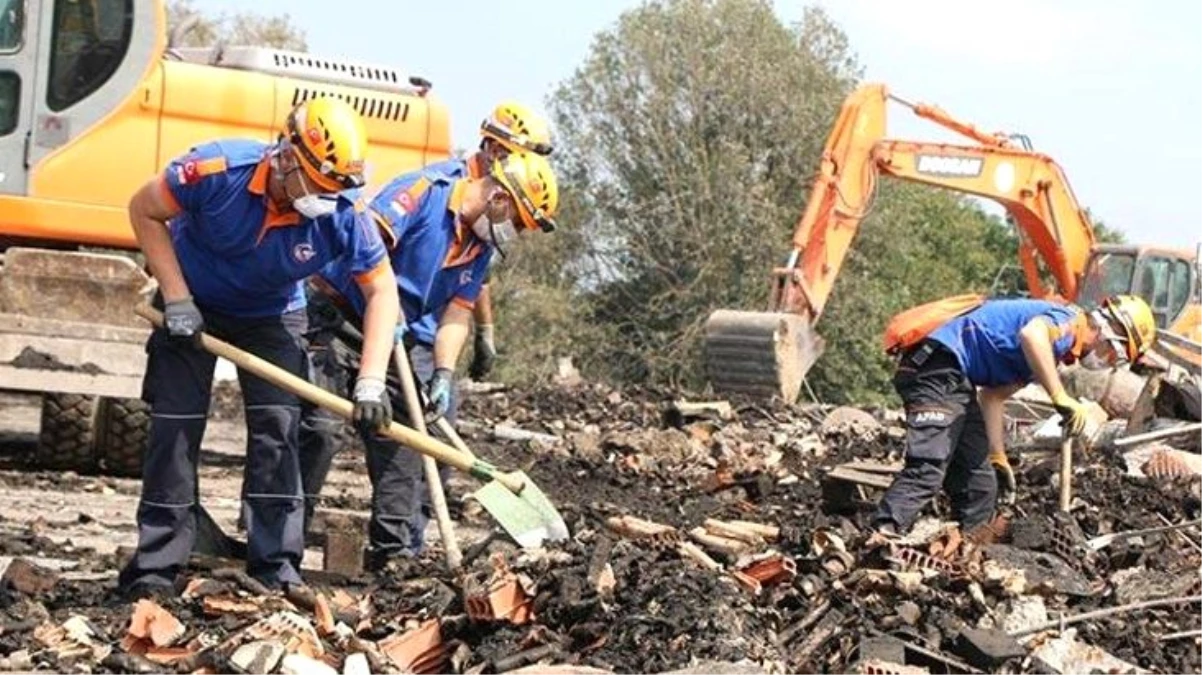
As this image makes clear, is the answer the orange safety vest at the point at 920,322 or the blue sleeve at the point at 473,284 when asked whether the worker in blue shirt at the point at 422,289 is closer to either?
the blue sleeve at the point at 473,284

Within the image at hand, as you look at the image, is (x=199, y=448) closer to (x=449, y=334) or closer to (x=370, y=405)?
(x=370, y=405)

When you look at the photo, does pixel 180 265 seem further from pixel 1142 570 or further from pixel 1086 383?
pixel 1086 383

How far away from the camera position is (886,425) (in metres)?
19.8

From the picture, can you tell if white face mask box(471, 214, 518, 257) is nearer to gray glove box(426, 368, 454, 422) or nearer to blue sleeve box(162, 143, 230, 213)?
gray glove box(426, 368, 454, 422)

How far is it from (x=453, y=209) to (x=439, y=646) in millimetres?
2383

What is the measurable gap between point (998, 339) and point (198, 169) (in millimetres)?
4261

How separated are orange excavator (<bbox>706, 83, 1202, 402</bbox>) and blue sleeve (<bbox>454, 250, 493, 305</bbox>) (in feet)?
40.2

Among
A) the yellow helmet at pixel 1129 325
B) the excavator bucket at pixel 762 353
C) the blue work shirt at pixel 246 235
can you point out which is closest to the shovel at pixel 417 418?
the blue work shirt at pixel 246 235

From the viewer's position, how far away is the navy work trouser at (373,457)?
26.2 feet

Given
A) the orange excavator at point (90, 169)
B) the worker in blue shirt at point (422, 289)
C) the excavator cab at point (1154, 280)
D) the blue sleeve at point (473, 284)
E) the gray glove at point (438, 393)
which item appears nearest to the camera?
the worker in blue shirt at point (422, 289)

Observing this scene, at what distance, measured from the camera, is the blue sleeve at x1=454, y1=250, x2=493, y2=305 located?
848cm

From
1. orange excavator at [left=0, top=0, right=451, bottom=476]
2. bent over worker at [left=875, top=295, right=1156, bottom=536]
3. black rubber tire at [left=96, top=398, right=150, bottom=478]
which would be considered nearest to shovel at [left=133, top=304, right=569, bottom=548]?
bent over worker at [left=875, top=295, right=1156, bottom=536]

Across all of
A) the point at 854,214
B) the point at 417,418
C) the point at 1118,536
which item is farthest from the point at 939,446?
the point at 854,214

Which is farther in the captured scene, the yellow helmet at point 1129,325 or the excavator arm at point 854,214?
the excavator arm at point 854,214
